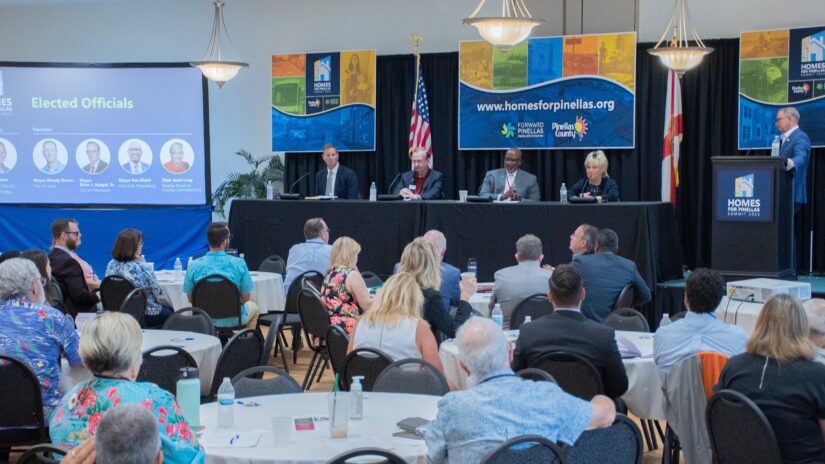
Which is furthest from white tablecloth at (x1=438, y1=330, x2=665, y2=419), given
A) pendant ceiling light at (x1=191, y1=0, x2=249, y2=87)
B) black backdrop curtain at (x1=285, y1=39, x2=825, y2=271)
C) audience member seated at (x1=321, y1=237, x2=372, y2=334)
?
pendant ceiling light at (x1=191, y1=0, x2=249, y2=87)

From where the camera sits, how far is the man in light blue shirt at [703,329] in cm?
474

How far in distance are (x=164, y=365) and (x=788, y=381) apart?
113 inches

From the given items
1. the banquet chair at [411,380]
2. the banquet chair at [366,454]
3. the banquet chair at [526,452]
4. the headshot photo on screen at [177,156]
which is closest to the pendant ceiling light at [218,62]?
the headshot photo on screen at [177,156]

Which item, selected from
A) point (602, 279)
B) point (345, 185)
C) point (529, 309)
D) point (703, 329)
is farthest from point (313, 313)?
point (345, 185)

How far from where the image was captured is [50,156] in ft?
45.0

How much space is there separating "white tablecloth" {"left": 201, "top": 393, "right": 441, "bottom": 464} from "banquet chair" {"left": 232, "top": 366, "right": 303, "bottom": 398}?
96 mm

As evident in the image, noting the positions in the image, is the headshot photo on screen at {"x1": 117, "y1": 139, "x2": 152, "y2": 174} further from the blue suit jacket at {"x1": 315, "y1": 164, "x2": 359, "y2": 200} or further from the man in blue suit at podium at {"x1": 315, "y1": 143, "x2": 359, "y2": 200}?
the blue suit jacket at {"x1": 315, "y1": 164, "x2": 359, "y2": 200}

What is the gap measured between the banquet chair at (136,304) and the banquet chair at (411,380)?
2962 mm

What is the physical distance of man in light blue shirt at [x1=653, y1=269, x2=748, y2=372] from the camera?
187 inches

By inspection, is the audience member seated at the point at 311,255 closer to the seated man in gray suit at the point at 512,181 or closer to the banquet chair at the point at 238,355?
the seated man in gray suit at the point at 512,181

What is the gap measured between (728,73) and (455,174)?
3.40 meters

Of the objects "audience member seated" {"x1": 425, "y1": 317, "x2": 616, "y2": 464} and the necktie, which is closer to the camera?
"audience member seated" {"x1": 425, "y1": 317, "x2": 616, "y2": 464}

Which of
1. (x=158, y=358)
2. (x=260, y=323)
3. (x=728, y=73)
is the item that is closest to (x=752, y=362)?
(x=158, y=358)

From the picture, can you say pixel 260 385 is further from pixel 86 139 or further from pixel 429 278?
pixel 86 139
